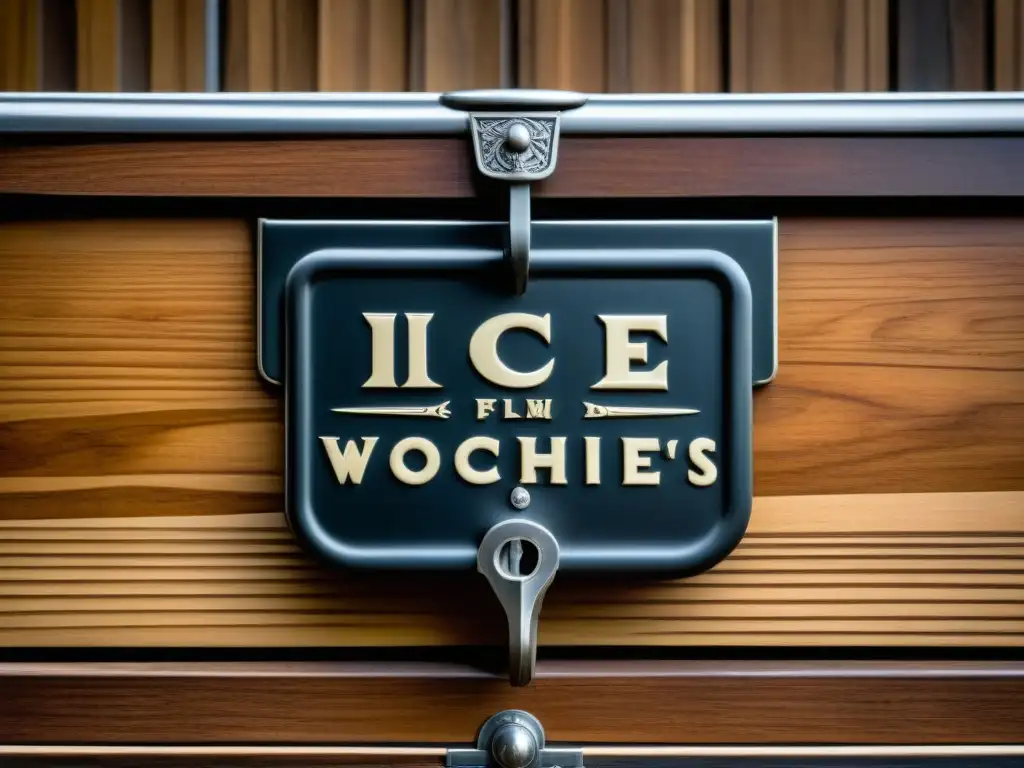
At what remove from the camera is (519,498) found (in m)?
0.46

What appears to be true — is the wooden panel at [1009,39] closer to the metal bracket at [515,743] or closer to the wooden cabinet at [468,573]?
the wooden cabinet at [468,573]

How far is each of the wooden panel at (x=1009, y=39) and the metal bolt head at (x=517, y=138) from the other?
0.37 meters

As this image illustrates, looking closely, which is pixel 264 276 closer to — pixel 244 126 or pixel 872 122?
pixel 244 126

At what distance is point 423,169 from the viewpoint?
0.47 m

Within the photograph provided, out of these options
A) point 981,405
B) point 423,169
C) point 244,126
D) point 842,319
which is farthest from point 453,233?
point 981,405

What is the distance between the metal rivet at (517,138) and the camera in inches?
17.7

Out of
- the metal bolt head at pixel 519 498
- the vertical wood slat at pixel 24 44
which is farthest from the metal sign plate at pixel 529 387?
the vertical wood slat at pixel 24 44

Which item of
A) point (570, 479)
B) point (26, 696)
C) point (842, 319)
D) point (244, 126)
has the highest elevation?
point (244, 126)

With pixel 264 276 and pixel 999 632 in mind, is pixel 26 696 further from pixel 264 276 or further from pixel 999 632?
pixel 999 632

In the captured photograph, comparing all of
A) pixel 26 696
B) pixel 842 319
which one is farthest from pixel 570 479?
pixel 26 696

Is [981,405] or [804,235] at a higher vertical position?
[804,235]

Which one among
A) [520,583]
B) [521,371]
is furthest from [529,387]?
[520,583]

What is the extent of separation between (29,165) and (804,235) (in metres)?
0.51

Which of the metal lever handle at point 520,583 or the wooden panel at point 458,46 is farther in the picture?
the wooden panel at point 458,46
